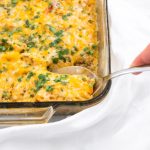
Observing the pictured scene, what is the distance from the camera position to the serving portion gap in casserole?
245 cm

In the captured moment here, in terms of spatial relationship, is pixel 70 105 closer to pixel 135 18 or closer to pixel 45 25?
pixel 45 25

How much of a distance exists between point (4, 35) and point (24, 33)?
0.12 meters

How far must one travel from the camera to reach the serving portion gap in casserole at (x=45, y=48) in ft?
8.04

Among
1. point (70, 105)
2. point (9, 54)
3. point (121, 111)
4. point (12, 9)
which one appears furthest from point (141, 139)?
point (12, 9)

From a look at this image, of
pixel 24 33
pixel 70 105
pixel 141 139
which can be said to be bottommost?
pixel 141 139

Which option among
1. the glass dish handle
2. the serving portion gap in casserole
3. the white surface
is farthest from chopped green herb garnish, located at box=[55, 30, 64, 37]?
the glass dish handle

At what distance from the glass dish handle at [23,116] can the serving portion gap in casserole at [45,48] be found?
126mm

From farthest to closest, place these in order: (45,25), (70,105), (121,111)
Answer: (45,25)
(121,111)
(70,105)

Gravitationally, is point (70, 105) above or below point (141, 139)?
above

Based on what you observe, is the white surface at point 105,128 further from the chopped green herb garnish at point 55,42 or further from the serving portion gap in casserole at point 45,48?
the chopped green herb garnish at point 55,42

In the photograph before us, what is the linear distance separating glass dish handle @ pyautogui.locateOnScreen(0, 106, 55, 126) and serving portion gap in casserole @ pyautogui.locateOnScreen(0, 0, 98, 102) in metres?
0.13

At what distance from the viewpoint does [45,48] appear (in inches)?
106

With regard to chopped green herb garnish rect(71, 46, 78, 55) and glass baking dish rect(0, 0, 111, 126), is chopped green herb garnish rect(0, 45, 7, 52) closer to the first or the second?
chopped green herb garnish rect(71, 46, 78, 55)

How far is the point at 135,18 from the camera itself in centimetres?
294
